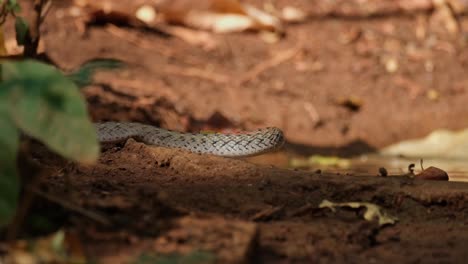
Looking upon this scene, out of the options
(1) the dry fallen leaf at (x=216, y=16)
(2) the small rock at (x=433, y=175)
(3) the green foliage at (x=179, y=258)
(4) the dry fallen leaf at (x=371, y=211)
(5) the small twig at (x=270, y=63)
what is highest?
(1) the dry fallen leaf at (x=216, y=16)

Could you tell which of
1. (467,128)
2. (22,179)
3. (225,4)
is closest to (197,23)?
(225,4)

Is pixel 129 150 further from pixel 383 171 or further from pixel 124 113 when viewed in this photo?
pixel 124 113

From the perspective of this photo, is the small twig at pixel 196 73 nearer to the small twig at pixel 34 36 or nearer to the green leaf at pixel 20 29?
the small twig at pixel 34 36

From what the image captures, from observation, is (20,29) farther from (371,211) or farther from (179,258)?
(179,258)

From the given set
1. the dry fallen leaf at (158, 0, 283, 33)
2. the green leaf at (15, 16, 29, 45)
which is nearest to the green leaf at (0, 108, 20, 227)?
the green leaf at (15, 16, 29, 45)

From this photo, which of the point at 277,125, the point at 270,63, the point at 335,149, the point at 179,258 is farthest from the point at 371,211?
the point at 270,63

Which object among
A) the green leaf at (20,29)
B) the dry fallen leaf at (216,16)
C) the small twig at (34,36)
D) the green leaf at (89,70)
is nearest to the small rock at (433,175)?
the green leaf at (89,70)

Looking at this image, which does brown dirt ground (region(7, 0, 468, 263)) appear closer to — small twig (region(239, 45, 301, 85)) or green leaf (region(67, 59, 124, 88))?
small twig (region(239, 45, 301, 85))
